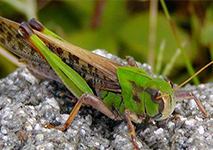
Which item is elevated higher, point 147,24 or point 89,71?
point 147,24

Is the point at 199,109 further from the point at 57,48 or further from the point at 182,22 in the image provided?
the point at 182,22

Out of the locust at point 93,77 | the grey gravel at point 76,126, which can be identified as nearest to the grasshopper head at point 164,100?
the locust at point 93,77

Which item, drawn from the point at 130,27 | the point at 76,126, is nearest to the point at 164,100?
the point at 76,126

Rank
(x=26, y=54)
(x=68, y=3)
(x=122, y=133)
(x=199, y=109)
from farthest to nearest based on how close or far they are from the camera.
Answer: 1. (x=68, y=3)
2. (x=26, y=54)
3. (x=199, y=109)
4. (x=122, y=133)

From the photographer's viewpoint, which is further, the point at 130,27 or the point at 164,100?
the point at 130,27

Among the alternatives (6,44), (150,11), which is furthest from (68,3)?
(6,44)

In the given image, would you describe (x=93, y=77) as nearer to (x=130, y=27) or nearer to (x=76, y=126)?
(x=76, y=126)

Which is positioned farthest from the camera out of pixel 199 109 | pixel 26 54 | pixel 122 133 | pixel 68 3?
pixel 68 3
